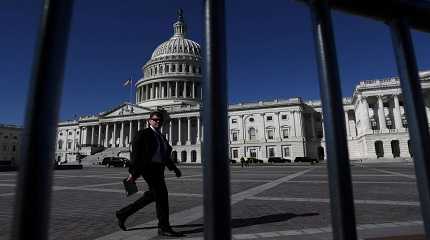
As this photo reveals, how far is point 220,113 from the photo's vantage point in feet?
3.19

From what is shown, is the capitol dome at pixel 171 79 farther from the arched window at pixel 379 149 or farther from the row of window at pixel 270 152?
the arched window at pixel 379 149

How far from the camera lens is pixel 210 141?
952 mm

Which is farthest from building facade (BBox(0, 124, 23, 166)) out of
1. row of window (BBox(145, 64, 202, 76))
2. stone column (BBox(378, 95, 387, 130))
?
stone column (BBox(378, 95, 387, 130))

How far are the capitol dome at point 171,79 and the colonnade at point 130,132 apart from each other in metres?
7.68

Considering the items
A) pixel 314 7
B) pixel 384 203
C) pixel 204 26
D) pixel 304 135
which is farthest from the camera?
pixel 304 135

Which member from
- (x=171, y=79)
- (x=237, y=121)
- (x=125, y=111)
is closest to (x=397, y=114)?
(x=237, y=121)

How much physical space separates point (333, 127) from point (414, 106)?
1.19ft

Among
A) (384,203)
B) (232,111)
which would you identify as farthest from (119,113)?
(384,203)

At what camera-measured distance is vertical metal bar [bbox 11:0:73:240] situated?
79cm

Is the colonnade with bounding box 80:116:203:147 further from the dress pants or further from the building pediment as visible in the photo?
the dress pants

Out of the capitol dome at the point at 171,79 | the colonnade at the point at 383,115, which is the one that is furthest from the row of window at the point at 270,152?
the capitol dome at the point at 171,79

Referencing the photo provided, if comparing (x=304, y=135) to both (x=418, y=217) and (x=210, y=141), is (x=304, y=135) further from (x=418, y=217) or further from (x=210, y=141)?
(x=210, y=141)

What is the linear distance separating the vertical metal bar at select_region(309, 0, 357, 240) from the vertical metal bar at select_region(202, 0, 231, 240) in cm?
38

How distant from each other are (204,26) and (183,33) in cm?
11685
